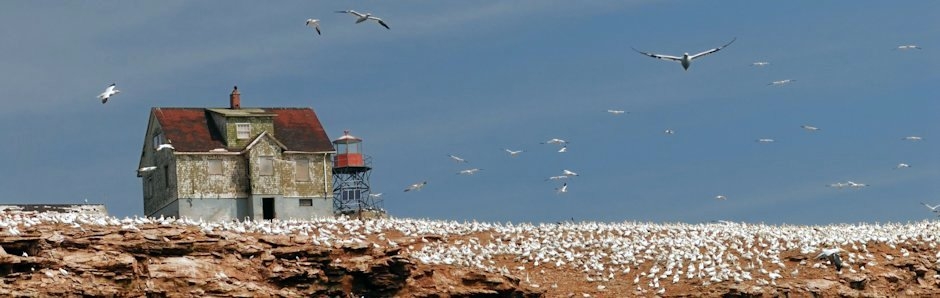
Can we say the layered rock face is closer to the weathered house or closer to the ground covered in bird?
the ground covered in bird

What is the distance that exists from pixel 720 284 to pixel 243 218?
20.2 metres

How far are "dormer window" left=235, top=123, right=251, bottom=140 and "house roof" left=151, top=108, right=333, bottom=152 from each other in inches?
23.1

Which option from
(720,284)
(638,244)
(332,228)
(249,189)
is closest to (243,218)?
(249,189)

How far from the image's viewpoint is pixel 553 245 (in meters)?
60.5

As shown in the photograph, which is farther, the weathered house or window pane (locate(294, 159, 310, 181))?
window pane (locate(294, 159, 310, 181))

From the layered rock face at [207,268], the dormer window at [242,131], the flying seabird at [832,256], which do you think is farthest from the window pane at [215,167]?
Result: the flying seabird at [832,256]

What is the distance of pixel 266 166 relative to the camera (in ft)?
233

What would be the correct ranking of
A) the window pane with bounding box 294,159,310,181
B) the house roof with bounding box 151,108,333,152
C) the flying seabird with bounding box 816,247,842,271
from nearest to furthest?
the flying seabird with bounding box 816,247,842,271 → the house roof with bounding box 151,108,333,152 → the window pane with bounding box 294,159,310,181

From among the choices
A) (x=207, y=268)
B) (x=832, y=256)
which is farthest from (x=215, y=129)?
(x=832, y=256)

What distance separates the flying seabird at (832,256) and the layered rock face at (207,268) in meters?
8.60

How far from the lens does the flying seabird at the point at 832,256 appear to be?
56.1m

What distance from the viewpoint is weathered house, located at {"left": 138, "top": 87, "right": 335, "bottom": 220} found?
228 ft

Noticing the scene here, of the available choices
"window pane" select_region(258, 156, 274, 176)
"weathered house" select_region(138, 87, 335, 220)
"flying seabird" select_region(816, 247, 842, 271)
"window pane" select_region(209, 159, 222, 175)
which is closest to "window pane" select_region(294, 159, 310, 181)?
"weathered house" select_region(138, 87, 335, 220)

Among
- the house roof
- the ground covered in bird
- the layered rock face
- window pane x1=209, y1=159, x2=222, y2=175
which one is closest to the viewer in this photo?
the layered rock face
